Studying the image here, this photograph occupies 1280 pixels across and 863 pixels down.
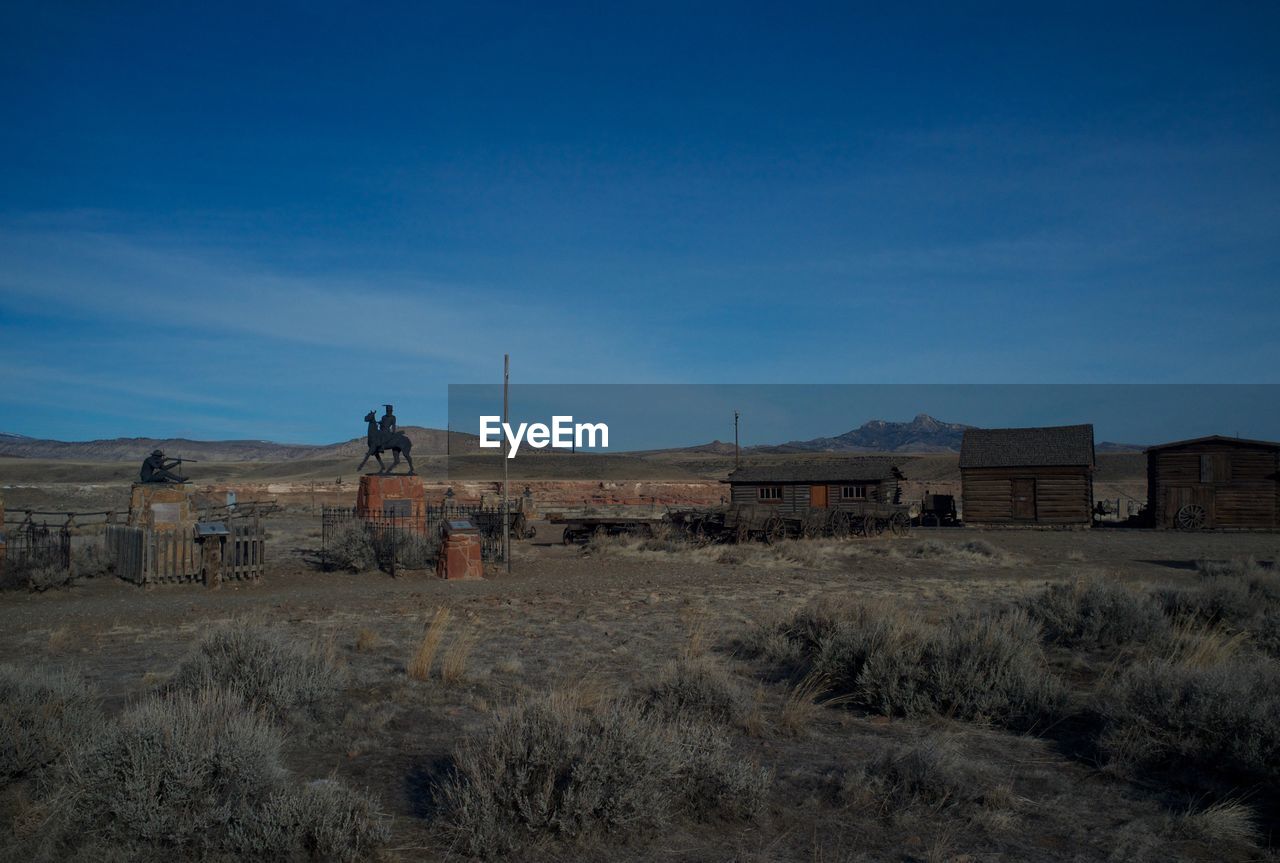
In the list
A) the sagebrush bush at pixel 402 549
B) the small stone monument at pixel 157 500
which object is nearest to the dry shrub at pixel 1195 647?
the sagebrush bush at pixel 402 549

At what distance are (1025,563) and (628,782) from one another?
18.0 meters

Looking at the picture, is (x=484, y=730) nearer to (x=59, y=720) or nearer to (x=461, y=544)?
(x=59, y=720)

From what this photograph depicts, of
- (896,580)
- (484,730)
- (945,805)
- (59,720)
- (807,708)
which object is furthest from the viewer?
(896,580)

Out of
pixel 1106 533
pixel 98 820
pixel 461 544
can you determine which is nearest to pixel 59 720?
pixel 98 820

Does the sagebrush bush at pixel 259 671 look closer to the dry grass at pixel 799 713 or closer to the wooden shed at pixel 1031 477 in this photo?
the dry grass at pixel 799 713

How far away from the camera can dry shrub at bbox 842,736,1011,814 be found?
4.65 metres

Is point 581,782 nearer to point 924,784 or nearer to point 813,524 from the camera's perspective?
point 924,784

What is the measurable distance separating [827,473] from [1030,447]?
28.1 ft

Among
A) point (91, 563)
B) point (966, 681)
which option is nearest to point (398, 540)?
point (91, 563)

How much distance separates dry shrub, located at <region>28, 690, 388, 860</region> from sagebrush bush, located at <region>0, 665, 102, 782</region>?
64 centimetres

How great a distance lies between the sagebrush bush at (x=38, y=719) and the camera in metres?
4.73

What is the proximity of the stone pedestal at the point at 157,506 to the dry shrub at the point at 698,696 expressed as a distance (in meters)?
12.9

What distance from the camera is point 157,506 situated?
1639 cm

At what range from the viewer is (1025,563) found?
781 inches
